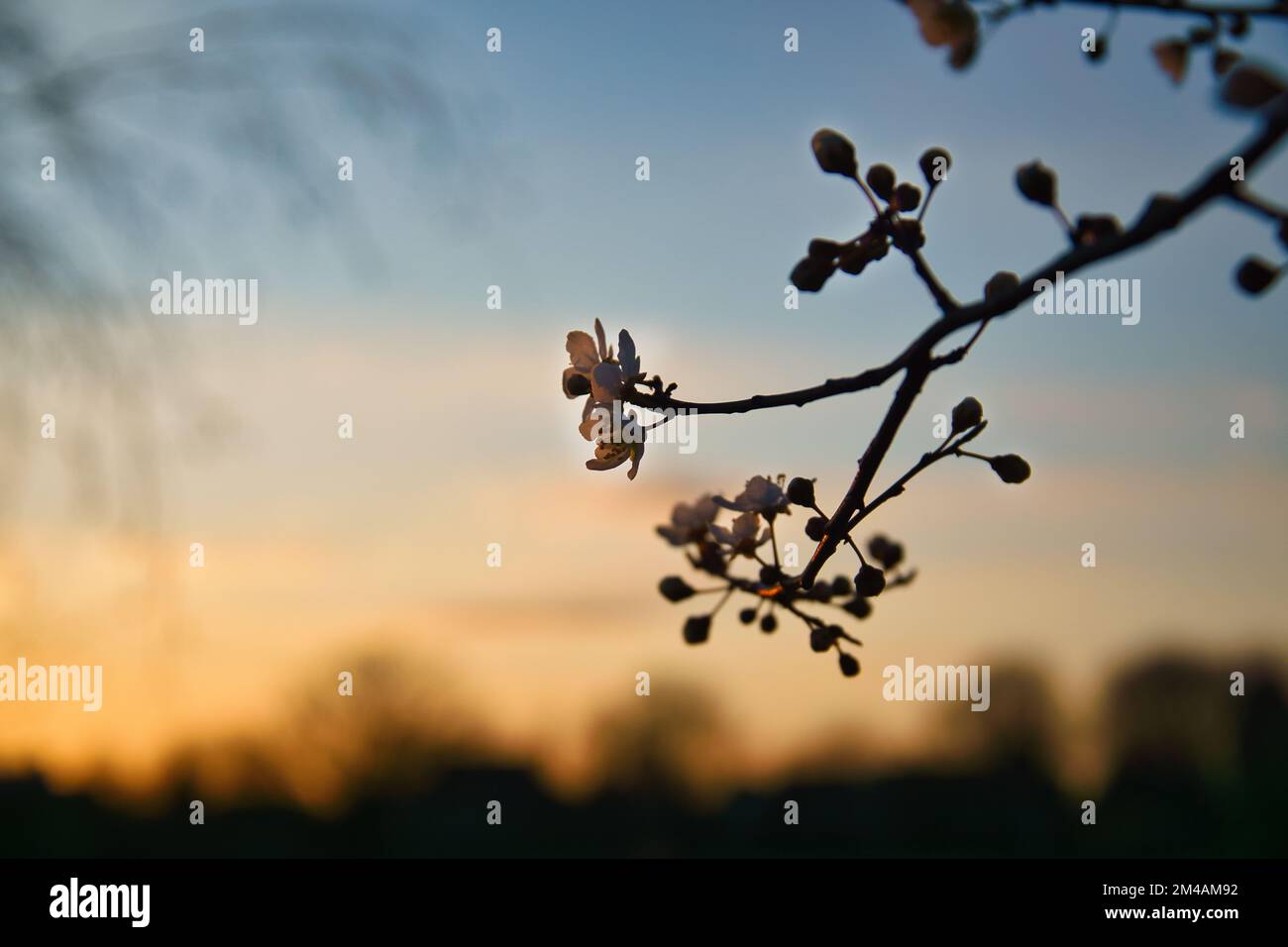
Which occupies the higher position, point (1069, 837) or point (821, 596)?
point (821, 596)

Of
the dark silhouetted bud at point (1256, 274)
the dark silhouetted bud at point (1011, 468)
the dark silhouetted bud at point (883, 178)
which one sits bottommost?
the dark silhouetted bud at point (1011, 468)

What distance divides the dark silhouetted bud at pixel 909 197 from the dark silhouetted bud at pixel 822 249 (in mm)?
95

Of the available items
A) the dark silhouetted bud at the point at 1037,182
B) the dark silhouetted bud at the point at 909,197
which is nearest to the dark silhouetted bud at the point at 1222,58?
the dark silhouetted bud at the point at 1037,182

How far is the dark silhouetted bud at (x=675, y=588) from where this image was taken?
5.30 feet

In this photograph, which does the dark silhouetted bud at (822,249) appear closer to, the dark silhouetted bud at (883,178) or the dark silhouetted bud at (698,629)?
the dark silhouetted bud at (883,178)

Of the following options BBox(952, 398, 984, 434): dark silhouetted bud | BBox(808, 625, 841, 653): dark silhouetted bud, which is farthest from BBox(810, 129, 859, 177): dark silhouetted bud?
BBox(808, 625, 841, 653): dark silhouetted bud

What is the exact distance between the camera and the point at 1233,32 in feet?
A: 3.49

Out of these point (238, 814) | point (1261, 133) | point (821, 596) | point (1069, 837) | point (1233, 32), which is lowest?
point (1069, 837)

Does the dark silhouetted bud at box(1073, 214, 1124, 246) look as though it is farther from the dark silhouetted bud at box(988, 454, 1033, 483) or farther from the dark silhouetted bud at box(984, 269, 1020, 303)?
the dark silhouetted bud at box(988, 454, 1033, 483)

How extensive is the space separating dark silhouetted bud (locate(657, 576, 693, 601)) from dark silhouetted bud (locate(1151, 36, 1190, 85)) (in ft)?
2.80
